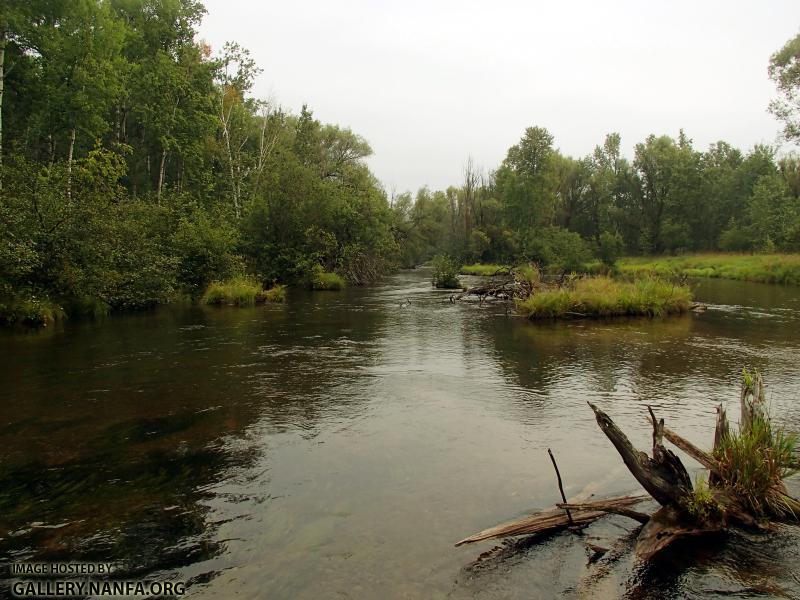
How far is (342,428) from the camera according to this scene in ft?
27.0

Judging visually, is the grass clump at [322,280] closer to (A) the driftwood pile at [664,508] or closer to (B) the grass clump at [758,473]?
(A) the driftwood pile at [664,508]

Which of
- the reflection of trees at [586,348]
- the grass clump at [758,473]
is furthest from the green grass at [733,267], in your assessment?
the grass clump at [758,473]

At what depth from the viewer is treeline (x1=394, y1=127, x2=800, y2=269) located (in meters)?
55.2

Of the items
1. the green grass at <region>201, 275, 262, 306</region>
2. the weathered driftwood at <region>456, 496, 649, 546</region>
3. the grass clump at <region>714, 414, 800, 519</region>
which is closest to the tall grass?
the green grass at <region>201, 275, 262, 306</region>

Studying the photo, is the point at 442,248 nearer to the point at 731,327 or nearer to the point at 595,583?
the point at 731,327

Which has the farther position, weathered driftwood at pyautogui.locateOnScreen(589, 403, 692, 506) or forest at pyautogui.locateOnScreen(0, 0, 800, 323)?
forest at pyautogui.locateOnScreen(0, 0, 800, 323)

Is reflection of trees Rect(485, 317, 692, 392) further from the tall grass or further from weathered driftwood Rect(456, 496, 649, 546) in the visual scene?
the tall grass

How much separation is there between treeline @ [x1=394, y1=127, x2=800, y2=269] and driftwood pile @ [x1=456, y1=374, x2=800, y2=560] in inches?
1806

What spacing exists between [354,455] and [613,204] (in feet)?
249

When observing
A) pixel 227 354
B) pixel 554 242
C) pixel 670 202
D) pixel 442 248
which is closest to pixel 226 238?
pixel 227 354

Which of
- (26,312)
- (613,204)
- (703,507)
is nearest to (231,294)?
(26,312)

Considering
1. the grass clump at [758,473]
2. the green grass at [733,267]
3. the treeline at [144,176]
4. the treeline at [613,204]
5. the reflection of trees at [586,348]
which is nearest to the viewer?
the grass clump at [758,473]

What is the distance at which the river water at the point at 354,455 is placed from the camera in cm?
441

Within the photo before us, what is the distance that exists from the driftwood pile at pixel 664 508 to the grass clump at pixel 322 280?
109ft
